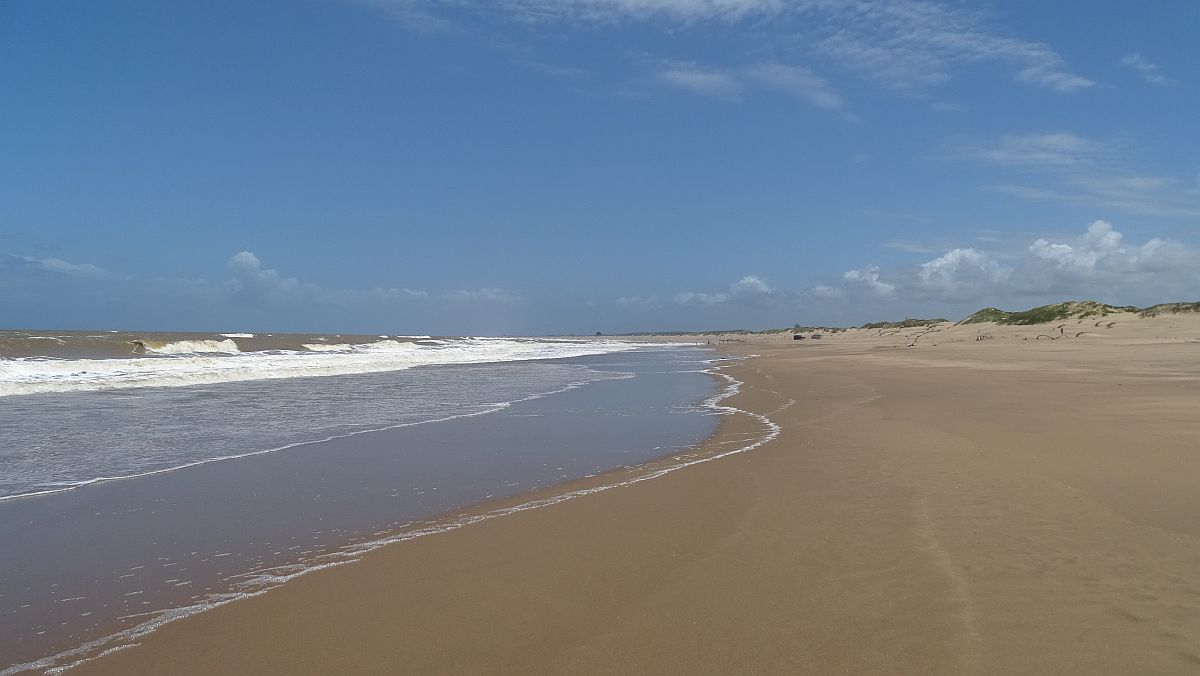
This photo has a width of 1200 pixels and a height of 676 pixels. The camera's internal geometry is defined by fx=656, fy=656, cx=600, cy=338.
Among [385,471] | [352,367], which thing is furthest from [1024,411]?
[352,367]

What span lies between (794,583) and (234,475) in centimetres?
714

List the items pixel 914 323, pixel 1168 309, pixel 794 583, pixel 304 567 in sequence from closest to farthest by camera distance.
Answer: pixel 794 583, pixel 304 567, pixel 1168 309, pixel 914 323

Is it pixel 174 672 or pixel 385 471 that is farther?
pixel 385 471

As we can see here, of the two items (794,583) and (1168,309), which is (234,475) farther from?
(1168,309)

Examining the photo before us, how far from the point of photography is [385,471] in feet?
28.2

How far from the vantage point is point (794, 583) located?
179 inches

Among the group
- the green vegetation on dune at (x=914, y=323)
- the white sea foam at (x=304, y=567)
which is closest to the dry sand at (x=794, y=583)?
the white sea foam at (x=304, y=567)

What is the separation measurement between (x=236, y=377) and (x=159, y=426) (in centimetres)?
1337

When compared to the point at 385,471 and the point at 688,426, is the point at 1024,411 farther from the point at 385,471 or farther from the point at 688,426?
the point at 385,471

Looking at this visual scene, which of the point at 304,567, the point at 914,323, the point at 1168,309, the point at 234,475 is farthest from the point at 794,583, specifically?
the point at 914,323

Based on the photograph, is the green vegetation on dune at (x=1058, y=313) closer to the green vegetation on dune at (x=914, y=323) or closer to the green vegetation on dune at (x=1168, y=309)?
the green vegetation on dune at (x=1168, y=309)

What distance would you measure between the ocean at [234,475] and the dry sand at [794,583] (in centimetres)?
68

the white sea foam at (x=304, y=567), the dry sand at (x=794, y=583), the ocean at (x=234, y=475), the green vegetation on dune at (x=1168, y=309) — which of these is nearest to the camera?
the dry sand at (x=794, y=583)

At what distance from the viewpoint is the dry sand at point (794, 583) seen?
3576 mm
